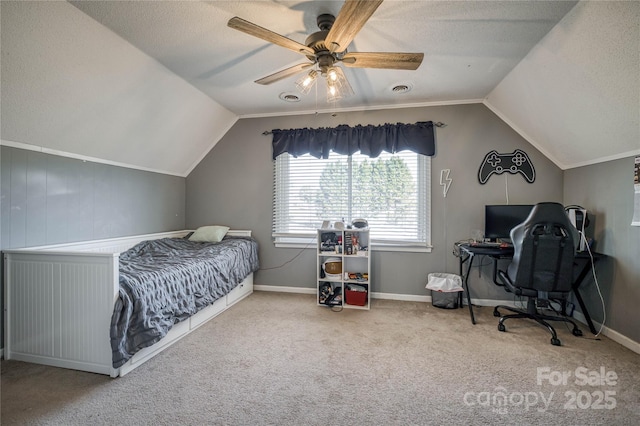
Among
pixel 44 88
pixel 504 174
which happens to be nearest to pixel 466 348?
pixel 504 174

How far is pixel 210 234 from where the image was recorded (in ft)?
12.6

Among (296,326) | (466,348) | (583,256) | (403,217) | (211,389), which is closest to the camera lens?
(211,389)

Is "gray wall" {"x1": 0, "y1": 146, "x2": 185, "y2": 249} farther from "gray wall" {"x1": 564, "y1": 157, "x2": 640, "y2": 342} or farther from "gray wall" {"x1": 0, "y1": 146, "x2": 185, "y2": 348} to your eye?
"gray wall" {"x1": 564, "y1": 157, "x2": 640, "y2": 342}

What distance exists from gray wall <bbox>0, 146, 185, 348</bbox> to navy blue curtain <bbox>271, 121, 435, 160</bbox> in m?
1.76

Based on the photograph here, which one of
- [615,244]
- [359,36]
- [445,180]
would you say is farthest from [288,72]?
[615,244]

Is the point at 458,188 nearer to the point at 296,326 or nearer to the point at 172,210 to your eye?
the point at 296,326

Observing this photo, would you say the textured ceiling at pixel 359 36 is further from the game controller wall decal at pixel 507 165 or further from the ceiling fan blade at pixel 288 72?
the game controller wall decal at pixel 507 165

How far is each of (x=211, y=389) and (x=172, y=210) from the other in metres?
2.85

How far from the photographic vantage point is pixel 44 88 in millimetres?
2105

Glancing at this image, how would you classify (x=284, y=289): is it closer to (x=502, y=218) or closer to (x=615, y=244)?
(x=502, y=218)

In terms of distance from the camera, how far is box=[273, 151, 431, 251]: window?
359 centimetres

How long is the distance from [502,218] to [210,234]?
3.63 meters

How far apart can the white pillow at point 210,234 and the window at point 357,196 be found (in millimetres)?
719

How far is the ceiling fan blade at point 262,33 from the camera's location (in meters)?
1.55
